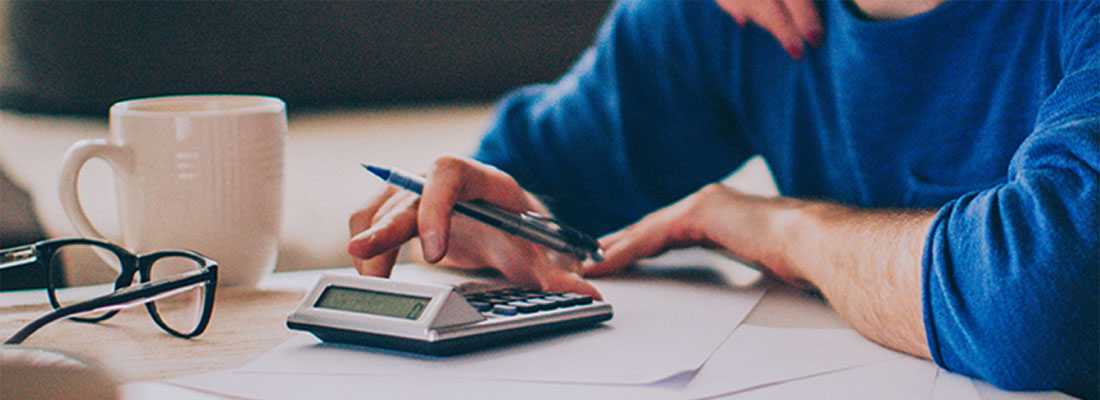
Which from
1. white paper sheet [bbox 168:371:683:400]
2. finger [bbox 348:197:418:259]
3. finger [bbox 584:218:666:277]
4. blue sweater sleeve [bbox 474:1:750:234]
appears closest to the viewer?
white paper sheet [bbox 168:371:683:400]

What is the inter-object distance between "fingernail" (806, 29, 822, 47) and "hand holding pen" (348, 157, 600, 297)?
0.97 ft

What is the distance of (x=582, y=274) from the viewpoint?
2.87 ft

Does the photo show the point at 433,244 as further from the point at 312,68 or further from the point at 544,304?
the point at 312,68

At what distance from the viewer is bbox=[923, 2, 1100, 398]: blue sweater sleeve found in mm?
599

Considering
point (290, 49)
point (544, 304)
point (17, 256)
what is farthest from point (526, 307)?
point (290, 49)

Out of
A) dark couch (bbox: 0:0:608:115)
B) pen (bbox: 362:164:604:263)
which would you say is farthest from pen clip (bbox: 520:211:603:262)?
dark couch (bbox: 0:0:608:115)

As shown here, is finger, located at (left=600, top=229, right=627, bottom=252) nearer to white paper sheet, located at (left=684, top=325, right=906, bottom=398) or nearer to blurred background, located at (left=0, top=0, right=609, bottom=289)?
white paper sheet, located at (left=684, top=325, right=906, bottom=398)

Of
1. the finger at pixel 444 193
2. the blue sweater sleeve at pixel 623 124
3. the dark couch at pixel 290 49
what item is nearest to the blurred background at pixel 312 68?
the dark couch at pixel 290 49

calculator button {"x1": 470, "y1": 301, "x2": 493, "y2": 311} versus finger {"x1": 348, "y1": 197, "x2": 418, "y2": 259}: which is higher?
finger {"x1": 348, "y1": 197, "x2": 418, "y2": 259}

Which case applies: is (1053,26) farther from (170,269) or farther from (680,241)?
(170,269)

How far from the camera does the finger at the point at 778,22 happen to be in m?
1.01

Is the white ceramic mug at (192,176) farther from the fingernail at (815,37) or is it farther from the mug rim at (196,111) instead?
the fingernail at (815,37)

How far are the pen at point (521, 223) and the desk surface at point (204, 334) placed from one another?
4.3 inches

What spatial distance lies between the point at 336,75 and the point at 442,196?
→ 1.06 meters
